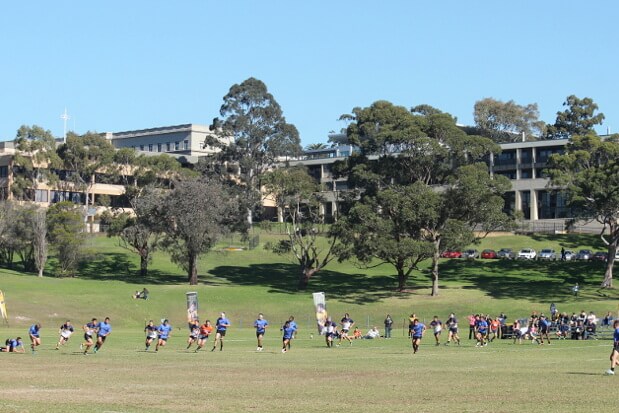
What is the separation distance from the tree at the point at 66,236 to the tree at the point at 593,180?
44.8 m

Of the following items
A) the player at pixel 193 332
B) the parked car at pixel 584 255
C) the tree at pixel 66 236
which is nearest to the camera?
the player at pixel 193 332

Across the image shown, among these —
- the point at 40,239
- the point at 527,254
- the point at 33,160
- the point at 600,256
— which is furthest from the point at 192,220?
the point at 600,256

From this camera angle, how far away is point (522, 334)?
56.0m

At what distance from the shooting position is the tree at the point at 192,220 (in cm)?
9381

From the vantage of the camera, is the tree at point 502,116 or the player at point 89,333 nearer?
the player at point 89,333

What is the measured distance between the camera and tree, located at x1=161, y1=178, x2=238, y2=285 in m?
93.8

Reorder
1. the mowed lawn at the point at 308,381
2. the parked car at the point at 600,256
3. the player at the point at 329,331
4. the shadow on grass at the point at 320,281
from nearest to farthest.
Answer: the mowed lawn at the point at 308,381
the player at the point at 329,331
the shadow on grass at the point at 320,281
the parked car at the point at 600,256

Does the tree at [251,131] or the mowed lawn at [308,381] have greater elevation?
the tree at [251,131]

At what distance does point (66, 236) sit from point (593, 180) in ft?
159

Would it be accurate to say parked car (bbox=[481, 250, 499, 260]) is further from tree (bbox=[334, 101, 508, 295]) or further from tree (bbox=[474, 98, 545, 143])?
tree (bbox=[474, 98, 545, 143])

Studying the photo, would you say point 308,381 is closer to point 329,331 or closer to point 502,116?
point 329,331

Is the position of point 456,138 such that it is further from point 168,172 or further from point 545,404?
point 545,404

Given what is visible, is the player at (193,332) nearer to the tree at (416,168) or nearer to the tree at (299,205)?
the tree at (416,168)

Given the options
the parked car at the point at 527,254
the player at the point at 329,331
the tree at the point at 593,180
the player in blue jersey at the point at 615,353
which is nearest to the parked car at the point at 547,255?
the parked car at the point at 527,254
